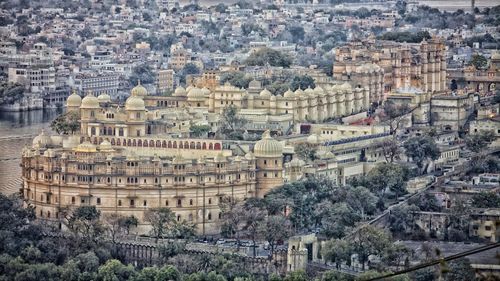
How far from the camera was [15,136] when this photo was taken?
155ft

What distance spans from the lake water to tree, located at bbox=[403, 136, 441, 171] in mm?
6973

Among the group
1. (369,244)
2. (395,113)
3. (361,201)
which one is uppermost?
(395,113)

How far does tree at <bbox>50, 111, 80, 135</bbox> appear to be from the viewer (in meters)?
40.5

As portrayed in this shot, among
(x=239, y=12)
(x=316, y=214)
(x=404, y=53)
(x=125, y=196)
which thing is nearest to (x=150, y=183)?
(x=125, y=196)

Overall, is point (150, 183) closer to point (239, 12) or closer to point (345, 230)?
point (345, 230)

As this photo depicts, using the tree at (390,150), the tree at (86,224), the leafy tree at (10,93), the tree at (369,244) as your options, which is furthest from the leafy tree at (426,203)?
the leafy tree at (10,93)

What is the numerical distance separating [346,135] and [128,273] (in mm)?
12191

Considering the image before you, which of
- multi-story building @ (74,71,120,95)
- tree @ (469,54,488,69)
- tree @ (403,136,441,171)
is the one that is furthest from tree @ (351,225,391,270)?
multi-story building @ (74,71,120,95)

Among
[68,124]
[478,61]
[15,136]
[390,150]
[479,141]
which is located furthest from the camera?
[478,61]

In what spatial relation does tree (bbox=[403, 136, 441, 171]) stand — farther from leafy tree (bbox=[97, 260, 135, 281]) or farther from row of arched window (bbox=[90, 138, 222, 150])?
leafy tree (bbox=[97, 260, 135, 281])

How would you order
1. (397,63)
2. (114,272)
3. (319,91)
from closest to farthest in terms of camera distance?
(114,272)
(319,91)
(397,63)

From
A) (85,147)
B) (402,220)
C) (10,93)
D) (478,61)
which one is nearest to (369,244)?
(402,220)

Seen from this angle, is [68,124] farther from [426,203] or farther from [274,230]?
[274,230]

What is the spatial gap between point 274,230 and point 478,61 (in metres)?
23.3
